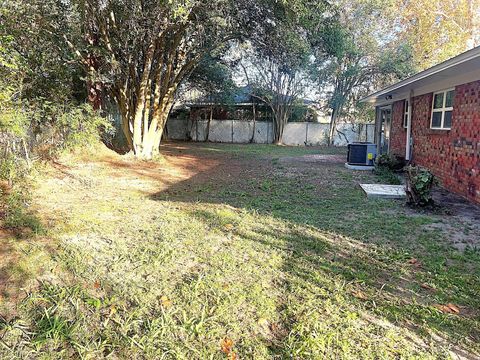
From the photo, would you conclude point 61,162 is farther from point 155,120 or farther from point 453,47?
point 453,47

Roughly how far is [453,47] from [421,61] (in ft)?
5.58

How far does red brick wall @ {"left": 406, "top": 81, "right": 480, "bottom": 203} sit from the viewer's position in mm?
6262

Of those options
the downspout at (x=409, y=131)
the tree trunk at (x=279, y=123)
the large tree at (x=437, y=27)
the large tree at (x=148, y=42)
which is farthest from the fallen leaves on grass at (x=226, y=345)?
the large tree at (x=437, y=27)

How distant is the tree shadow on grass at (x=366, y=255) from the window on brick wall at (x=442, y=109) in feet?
9.02

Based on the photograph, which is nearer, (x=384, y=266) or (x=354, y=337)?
(x=354, y=337)

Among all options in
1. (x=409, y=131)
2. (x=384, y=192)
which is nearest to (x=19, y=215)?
(x=384, y=192)

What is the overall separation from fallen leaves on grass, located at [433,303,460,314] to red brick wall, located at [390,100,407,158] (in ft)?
29.1

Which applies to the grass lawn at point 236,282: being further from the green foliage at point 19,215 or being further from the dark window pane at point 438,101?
the dark window pane at point 438,101

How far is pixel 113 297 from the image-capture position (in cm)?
271

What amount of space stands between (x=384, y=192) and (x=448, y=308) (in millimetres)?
4212

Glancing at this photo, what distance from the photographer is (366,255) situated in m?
3.70

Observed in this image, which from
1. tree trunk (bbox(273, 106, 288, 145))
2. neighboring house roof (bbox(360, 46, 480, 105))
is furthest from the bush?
tree trunk (bbox(273, 106, 288, 145))

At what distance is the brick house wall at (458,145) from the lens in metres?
6.27

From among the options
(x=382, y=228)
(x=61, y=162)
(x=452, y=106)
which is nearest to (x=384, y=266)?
(x=382, y=228)
